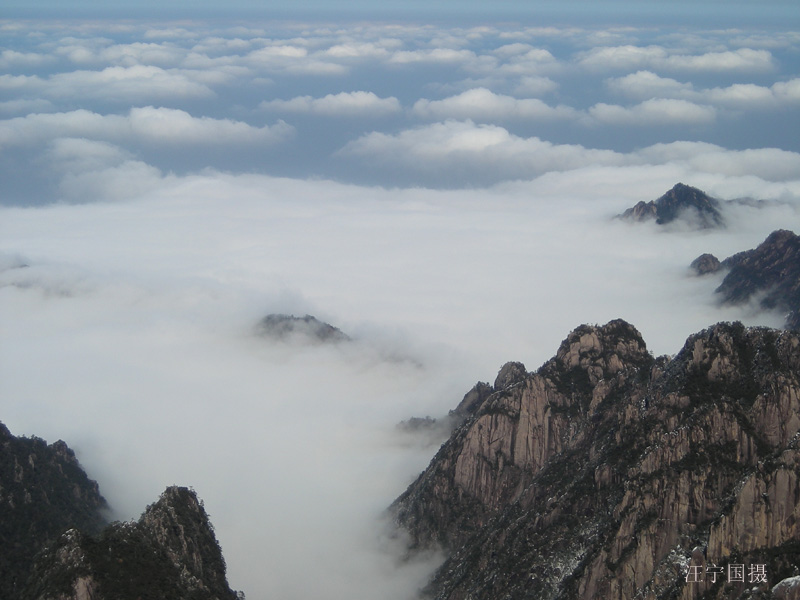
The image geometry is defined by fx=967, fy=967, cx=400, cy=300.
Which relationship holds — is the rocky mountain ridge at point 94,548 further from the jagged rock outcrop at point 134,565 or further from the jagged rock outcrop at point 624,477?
the jagged rock outcrop at point 624,477

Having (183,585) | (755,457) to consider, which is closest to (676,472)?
(755,457)

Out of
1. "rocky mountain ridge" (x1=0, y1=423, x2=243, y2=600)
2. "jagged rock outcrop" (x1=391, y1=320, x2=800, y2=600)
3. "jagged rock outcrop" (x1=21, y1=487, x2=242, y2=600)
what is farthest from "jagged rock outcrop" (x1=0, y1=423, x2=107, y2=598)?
"jagged rock outcrop" (x1=391, y1=320, x2=800, y2=600)

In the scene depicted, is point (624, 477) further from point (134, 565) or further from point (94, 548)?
point (94, 548)

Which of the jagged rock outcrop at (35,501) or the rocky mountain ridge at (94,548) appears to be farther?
the jagged rock outcrop at (35,501)

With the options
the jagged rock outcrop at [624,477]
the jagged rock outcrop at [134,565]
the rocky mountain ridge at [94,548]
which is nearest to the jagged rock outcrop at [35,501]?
the rocky mountain ridge at [94,548]

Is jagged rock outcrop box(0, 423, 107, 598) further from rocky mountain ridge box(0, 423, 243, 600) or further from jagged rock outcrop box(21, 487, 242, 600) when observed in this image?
jagged rock outcrop box(21, 487, 242, 600)

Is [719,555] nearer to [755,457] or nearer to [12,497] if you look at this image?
[755,457]

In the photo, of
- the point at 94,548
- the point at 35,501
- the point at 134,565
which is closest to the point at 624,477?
the point at 134,565
